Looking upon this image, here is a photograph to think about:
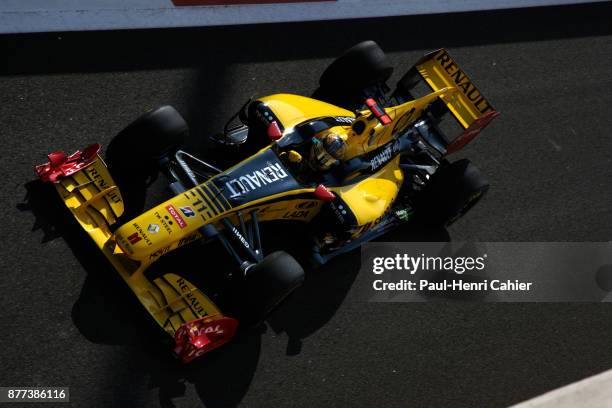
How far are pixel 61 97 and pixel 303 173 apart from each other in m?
2.91

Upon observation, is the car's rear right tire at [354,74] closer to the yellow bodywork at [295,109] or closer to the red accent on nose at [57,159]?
the yellow bodywork at [295,109]

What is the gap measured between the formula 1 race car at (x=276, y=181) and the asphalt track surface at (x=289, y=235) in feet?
1.37

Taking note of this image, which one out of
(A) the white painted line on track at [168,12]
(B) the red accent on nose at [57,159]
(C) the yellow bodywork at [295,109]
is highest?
(A) the white painted line on track at [168,12]

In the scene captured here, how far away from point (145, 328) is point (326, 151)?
92.6 inches

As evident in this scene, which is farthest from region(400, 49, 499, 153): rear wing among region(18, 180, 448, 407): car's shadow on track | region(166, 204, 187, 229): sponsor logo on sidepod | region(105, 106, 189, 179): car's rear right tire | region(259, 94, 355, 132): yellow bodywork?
region(166, 204, 187, 229): sponsor logo on sidepod

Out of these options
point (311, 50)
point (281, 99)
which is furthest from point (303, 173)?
point (311, 50)

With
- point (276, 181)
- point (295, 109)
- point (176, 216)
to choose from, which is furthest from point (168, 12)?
point (176, 216)

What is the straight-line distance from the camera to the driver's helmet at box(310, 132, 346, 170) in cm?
695

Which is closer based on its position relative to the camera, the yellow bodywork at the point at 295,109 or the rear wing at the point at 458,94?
the yellow bodywork at the point at 295,109

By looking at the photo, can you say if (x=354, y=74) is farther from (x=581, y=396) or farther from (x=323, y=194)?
(x=581, y=396)

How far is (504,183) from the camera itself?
8648mm

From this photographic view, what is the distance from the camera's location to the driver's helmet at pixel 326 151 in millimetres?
6945

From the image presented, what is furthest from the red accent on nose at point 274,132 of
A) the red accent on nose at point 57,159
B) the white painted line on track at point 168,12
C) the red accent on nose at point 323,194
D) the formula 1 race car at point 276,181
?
the white painted line on track at point 168,12

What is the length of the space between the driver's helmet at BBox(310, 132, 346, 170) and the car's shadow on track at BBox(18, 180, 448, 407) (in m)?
1.34
